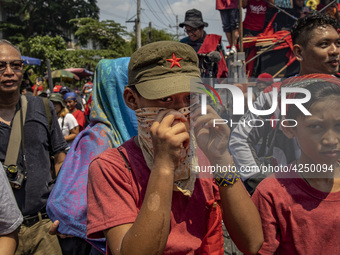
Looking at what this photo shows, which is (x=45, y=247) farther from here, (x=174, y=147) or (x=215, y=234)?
(x=174, y=147)

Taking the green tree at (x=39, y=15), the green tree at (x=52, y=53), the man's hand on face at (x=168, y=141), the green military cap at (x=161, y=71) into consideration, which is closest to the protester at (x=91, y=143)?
the green military cap at (x=161, y=71)

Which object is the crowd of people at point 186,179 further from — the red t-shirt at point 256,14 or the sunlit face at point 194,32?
the red t-shirt at point 256,14

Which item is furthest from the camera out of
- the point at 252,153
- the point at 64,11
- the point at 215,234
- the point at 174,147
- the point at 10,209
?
the point at 64,11

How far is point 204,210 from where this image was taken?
4.60 ft

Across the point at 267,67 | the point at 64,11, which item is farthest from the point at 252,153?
the point at 64,11

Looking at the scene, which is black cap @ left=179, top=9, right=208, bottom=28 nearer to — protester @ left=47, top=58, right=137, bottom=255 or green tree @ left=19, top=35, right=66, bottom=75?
protester @ left=47, top=58, right=137, bottom=255

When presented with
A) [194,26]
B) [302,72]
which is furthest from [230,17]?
[302,72]

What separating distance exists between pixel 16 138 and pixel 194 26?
340 centimetres

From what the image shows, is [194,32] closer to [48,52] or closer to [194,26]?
[194,26]

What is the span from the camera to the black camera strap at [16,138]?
7.93 ft

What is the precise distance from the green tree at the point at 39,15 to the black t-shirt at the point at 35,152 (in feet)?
114

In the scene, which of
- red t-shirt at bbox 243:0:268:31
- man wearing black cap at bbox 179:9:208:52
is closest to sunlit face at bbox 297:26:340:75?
man wearing black cap at bbox 179:9:208:52

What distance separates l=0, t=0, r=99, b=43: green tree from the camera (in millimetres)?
34000

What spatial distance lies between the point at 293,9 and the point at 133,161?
5.16 metres
